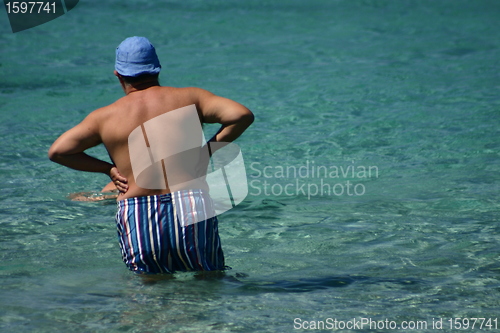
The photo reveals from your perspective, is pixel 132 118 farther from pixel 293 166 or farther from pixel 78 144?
pixel 293 166

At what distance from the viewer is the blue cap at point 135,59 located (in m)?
3.42

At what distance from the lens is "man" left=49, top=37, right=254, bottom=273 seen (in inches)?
132

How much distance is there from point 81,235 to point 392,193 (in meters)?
3.02

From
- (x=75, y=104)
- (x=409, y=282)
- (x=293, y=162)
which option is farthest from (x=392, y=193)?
(x=75, y=104)

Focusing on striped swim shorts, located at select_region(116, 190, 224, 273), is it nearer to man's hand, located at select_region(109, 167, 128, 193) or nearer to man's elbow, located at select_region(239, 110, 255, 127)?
man's hand, located at select_region(109, 167, 128, 193)

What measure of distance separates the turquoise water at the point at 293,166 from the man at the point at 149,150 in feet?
1.09

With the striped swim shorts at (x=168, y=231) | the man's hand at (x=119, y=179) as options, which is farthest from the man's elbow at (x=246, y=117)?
the man's hand at (x=119, y=179)

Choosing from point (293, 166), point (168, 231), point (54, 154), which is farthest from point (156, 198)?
point (293, 166)

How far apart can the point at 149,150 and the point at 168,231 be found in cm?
45

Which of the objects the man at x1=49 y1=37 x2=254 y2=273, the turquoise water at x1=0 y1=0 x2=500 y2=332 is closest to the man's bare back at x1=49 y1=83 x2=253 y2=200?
the man at x1=49 y1=37 x2=254 y2=273

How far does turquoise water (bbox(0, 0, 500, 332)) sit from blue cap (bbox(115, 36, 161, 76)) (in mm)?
1253

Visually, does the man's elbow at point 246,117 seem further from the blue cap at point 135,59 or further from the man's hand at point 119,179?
the man's hand at point 119,179

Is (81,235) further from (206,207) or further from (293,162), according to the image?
(293,162)

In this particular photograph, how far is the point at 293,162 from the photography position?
24.5 feet
